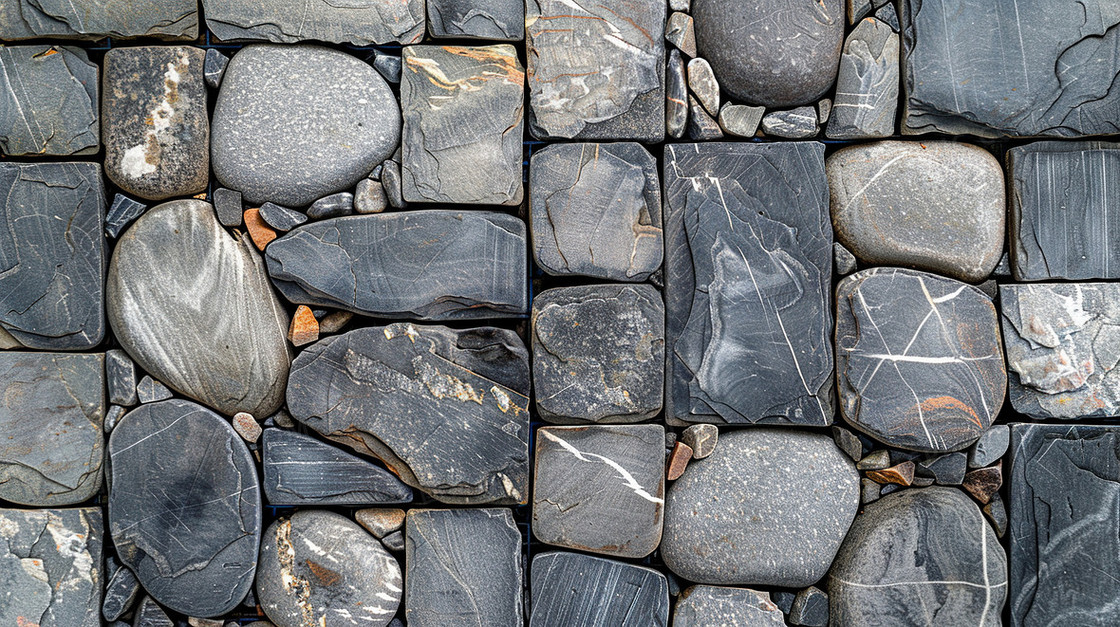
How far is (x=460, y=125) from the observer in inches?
61.1

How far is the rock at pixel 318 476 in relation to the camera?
159cm

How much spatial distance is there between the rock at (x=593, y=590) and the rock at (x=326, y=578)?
16.6 inches

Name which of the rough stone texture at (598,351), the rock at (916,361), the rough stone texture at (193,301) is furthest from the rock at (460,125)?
the rock at (916,361)

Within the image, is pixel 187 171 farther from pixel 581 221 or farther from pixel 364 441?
Result: pixel 581 221

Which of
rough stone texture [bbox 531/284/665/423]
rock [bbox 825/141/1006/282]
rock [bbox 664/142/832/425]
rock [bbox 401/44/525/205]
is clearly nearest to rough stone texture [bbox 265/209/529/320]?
rock [bbox 401/44/525/205]

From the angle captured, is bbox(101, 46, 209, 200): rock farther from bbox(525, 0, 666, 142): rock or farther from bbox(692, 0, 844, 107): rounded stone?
bbox(692, 0, 844, 107): rounded stone

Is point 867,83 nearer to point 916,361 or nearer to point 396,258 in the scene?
point 916,361

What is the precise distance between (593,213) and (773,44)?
631mm

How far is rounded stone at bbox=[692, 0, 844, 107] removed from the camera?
5.00ft

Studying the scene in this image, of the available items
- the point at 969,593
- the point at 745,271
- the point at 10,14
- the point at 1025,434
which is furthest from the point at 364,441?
the point at 1025,434

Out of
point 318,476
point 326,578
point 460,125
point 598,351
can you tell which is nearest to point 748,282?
point 598,351

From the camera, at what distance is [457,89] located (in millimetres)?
1556

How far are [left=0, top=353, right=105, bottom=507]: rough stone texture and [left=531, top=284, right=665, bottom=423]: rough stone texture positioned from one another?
3.98ft

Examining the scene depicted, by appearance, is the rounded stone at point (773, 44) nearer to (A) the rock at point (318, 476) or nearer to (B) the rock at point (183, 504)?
(A) the rock at point (318, 476)
